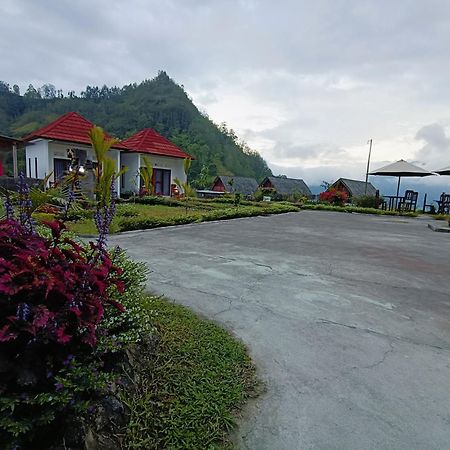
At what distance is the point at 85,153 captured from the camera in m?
17.6

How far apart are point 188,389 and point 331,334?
1.25 meters

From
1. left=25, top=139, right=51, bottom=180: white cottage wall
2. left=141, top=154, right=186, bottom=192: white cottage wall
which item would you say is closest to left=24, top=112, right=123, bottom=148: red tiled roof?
left=25, top=139, right=51, bottom=180: white cottage wall

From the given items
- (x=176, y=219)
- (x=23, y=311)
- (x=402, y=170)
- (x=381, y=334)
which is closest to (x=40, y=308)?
(x=23, y=311)

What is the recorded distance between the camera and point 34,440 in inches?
47.3

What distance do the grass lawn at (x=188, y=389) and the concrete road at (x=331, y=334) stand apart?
0.12 m

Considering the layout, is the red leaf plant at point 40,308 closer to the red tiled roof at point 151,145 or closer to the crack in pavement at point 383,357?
the crack in pavement at point 383,357

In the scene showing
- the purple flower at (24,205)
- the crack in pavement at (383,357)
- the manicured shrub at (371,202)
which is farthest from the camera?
the manicured shrub at (371,202)

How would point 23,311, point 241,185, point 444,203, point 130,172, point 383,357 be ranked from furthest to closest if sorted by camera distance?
point 241,185 < point 130,172 < point 444,203 < point 383,357 < point 23,311

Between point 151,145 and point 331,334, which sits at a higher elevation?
point 151,145

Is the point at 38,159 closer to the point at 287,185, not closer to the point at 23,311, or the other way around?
the point at 23,311

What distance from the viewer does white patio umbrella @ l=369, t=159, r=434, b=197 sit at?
17.9 m

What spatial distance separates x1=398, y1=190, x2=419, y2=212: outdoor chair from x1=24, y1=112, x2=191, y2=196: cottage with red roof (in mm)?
14493

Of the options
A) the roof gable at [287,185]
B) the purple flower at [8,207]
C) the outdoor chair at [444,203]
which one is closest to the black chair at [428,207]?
the outdoor chair at [444,203]

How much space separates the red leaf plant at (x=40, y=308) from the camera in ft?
3.90
